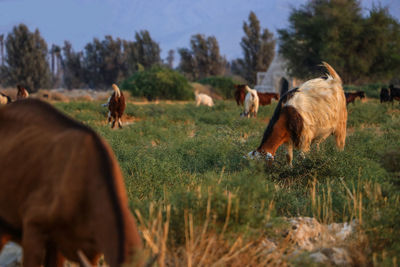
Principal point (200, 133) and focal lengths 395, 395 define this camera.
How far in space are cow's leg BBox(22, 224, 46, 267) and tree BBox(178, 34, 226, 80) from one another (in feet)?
201

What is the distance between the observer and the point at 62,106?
21156 millimetres

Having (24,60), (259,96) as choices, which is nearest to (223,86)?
(259,96)

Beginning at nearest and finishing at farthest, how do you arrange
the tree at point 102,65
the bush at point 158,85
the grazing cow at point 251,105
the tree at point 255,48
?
the grazing cow at point 251,105, the bush at point 158,85, the tree at point 255,48, the tree at point 102,65

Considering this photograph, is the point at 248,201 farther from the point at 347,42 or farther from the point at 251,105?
the point at 347,42

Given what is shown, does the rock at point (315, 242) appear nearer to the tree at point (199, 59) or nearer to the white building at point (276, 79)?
the white building at point (276, 79)

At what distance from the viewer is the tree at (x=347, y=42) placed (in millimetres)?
33406

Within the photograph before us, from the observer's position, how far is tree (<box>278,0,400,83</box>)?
3341 centimetres

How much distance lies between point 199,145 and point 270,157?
2.75m

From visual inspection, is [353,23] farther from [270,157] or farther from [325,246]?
[325,246]

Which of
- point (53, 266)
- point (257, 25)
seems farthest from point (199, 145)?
point (257, 25)

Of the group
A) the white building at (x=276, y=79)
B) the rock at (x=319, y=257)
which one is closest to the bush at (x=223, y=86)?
the white building at (x=276, y=79)

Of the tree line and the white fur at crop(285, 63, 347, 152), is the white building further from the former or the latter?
the white fur at crop(285, 63, 347, 152)

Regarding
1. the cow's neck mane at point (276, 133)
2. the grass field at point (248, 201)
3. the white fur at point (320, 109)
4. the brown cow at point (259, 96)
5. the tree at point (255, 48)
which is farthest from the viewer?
the tree at point (255, 48)

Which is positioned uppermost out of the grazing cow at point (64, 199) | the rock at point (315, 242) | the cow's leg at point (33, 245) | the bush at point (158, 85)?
the bush at point (158, 85)
